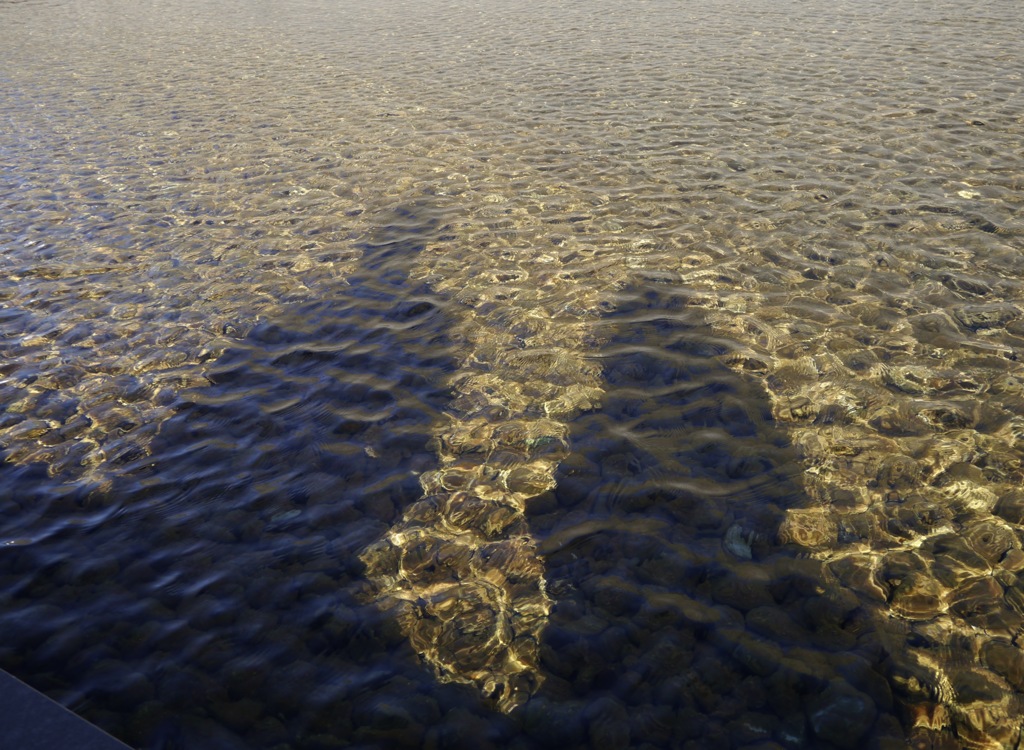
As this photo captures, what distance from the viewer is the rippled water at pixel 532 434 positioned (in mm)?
5129

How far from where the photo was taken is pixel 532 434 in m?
7.64

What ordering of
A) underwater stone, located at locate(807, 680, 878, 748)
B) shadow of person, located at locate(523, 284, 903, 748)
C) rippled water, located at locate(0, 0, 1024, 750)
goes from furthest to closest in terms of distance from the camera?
rippled water, located at locate(0, 0, 1024, 750), shadow of person, located at locate(523, 284, 903, 748), underwater stone, located at locate(807, 680, 878, 748)

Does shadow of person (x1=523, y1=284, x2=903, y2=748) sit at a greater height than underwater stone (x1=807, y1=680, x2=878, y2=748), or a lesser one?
lesser

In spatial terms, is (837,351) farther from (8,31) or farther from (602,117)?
(8,31)

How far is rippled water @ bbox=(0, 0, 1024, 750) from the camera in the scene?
5129 millimetres

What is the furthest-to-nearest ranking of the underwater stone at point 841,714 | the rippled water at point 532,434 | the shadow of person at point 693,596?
the rippled water at point 532,434 < the shadow of person at point 693,596 < the underwater stone at point 841,714

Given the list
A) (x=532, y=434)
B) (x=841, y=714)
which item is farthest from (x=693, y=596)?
(x=532, y=434)

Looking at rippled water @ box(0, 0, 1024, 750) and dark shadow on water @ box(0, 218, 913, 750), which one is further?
rippled water @ box(0, 0, 1024, 750)

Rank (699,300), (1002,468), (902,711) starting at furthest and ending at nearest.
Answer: (699,300) < (1002,468) < (902,711)

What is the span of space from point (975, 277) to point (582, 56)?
17.8 m

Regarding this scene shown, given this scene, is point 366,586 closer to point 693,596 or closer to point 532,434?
point 532,434

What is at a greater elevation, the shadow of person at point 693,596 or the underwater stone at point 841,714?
the underwater stone at point 841,714

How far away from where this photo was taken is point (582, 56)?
24.7 m

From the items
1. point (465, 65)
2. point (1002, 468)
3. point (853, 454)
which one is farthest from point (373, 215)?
point (465, 65)
